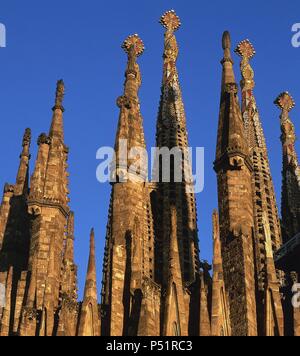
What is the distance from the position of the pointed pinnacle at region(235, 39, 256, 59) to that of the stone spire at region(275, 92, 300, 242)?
4.66 metres

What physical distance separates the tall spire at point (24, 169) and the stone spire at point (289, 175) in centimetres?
2039

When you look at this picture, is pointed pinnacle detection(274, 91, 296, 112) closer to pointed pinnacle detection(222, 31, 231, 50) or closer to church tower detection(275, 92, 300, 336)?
church tower detection(275, 92, 300, 336)

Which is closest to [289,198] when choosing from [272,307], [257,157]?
[257,157]

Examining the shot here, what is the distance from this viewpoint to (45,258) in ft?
135

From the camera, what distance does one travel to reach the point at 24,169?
2074 inches

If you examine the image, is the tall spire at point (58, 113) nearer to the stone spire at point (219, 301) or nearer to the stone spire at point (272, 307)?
the stone spire at point (219, 301)

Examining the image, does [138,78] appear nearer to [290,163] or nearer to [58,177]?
[58,177]

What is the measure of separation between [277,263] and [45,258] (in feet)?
53.9

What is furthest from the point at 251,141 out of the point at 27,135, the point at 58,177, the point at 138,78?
the point at 58,177

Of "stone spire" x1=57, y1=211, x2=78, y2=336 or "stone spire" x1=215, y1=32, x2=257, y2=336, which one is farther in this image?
"stone spire" x1=57, y1=211, x2=78, y2=336

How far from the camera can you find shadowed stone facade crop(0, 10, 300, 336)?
112ft

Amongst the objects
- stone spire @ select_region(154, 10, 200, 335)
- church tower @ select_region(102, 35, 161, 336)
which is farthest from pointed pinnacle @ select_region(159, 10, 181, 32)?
church tower @ select_region(102, 35, 161, 336)

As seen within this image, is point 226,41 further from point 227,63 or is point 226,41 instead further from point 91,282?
point 91,282

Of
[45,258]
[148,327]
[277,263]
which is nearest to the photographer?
[148,327]
